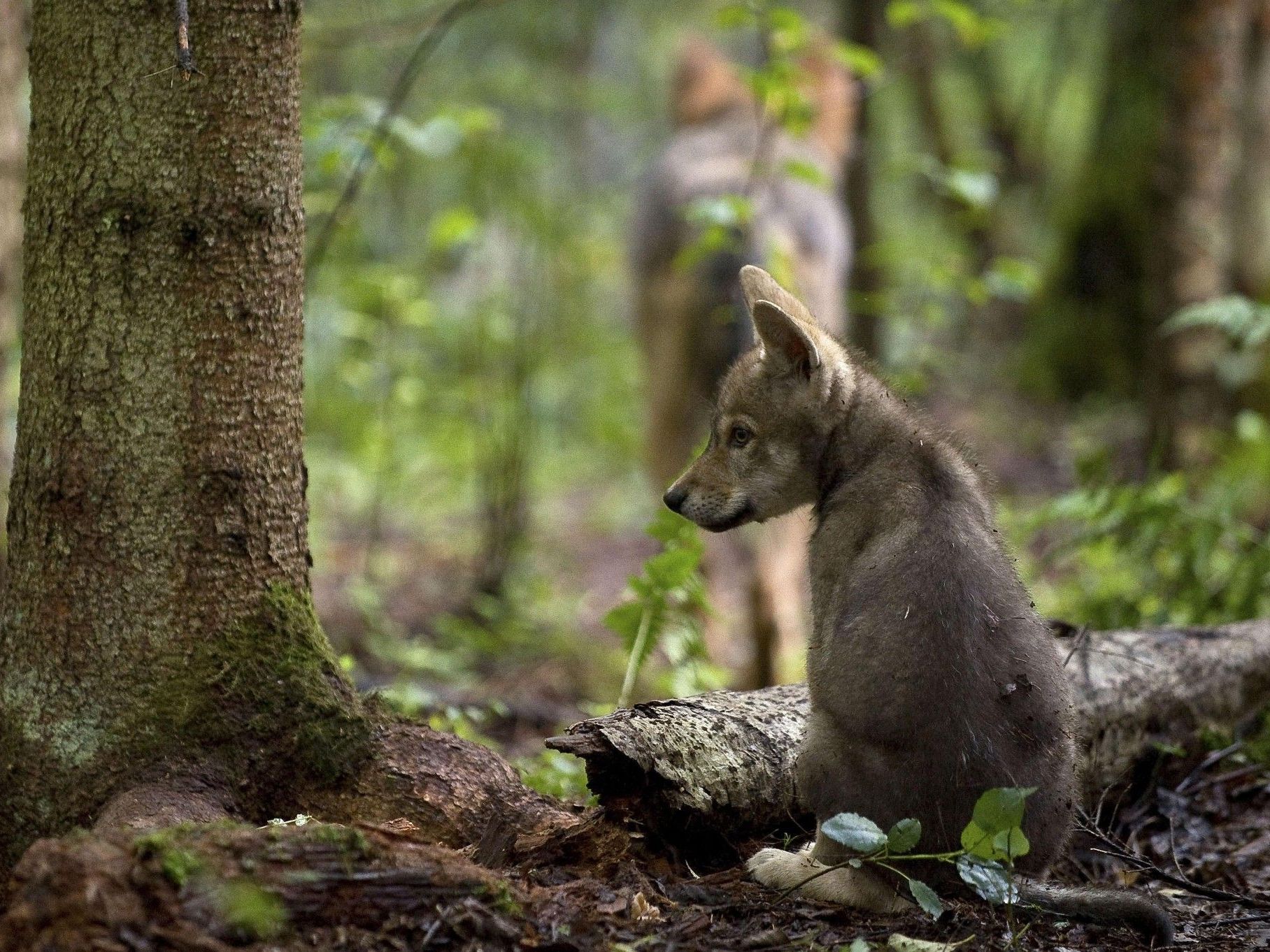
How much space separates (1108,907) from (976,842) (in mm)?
478

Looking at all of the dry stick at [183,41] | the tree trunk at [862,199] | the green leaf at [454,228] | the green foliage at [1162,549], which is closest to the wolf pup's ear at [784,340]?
the dry stick at [183,41]

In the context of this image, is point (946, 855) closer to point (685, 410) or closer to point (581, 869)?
point (581, 869)

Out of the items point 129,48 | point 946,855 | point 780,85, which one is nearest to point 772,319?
point 946,855

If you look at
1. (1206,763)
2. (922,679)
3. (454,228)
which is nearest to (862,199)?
(454,228)

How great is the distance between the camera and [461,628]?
842 cm

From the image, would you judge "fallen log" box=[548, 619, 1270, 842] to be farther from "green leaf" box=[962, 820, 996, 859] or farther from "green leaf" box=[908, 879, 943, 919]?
"green leaf" box=[962, 820, 996, 859]

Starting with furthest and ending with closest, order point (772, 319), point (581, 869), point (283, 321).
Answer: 1. point (772, 319)
2. point (283, 321)
3. point (581, 869)

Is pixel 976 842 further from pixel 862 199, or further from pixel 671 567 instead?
pixel 862 199

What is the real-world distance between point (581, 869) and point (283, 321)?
1689mm

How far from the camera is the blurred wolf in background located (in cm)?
779

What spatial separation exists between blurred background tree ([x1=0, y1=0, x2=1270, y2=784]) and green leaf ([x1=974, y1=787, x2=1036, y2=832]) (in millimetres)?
2065

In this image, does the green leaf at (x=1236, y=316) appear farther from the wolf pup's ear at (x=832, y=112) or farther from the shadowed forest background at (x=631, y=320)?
the wolf pup's ear at (x=832, y=112)

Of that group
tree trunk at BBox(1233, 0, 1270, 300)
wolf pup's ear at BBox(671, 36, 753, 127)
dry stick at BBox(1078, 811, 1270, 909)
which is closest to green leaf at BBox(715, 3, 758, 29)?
dry stick at BBox(1078, 811, 1270, 909)

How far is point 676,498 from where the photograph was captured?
3.96 meters
